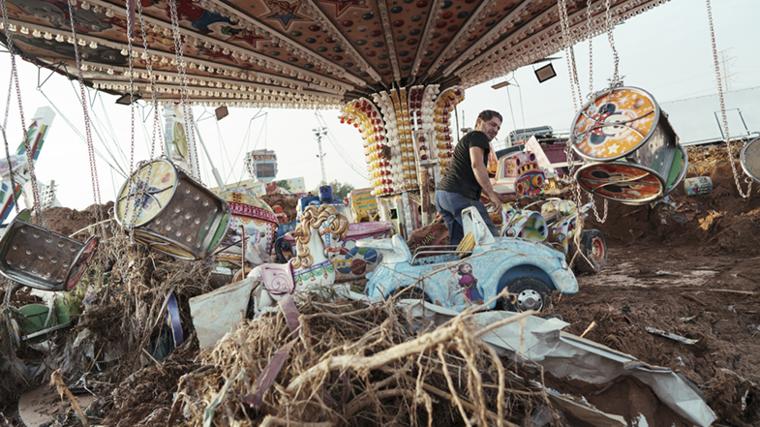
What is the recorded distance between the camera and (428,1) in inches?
252

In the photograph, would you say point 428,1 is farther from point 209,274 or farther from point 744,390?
point 744,390

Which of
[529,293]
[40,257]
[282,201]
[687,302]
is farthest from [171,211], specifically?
[282,201]

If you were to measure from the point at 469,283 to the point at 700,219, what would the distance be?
22.3ft

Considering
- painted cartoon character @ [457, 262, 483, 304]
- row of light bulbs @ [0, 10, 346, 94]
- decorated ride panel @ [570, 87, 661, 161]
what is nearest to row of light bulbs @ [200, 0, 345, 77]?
row of light bulbs @ [0, 10, 346, 94]

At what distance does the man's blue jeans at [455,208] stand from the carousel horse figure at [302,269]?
4.00 feet

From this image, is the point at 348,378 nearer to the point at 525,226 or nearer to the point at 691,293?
the point at 525,226

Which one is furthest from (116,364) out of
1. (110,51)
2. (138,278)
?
(110,51)

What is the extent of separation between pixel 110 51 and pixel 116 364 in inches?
190

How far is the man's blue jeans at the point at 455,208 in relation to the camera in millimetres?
4293

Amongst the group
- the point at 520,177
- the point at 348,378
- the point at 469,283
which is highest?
the point at 520,177

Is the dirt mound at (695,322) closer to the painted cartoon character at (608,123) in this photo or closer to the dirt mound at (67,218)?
the painted cartoon character at (608,123)

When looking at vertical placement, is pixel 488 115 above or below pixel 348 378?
above

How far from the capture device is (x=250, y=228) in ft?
19.1

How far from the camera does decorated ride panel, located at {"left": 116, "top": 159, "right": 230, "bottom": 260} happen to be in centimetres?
309
